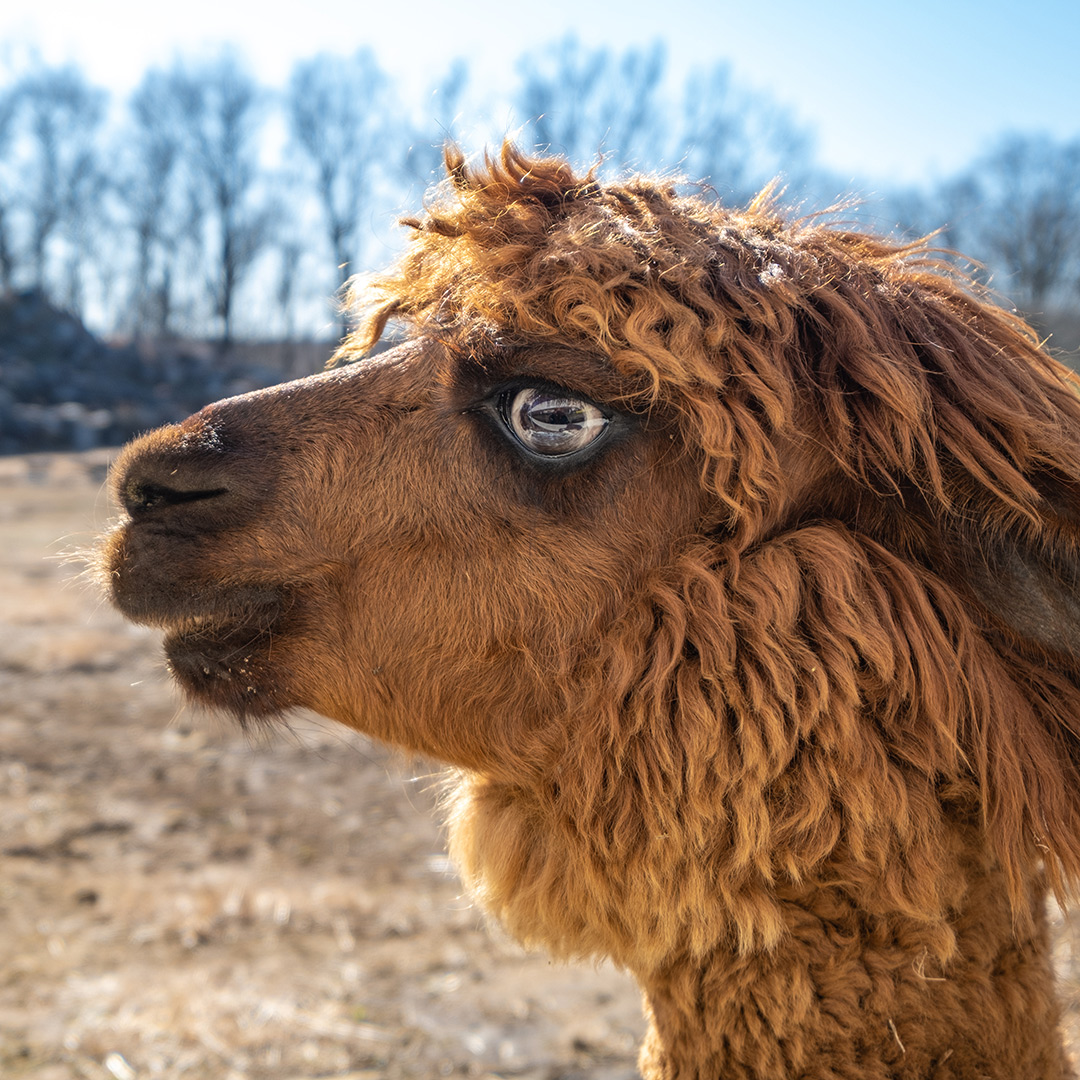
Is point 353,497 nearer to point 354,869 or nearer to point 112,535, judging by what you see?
point 112,535

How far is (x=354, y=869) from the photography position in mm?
4176

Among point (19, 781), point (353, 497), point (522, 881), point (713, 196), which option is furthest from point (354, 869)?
point (713, 196)

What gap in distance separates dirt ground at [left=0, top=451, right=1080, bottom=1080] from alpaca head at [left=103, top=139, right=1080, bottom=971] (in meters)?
0.41

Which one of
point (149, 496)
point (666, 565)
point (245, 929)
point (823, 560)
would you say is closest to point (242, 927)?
point (245, 929)

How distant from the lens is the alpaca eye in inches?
62.8

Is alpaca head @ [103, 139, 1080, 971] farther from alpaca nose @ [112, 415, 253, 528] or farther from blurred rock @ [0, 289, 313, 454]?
blurred rock @ [0, 289, 313, 454]

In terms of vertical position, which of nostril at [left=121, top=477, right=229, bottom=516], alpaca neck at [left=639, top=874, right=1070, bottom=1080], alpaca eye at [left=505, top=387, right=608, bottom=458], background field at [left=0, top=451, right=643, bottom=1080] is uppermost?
alpaca eye at [left=505, top=387, right=608, bottom=458]

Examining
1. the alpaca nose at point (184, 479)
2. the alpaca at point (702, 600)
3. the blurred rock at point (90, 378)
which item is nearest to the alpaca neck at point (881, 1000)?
the alpaca at point (702, 600)

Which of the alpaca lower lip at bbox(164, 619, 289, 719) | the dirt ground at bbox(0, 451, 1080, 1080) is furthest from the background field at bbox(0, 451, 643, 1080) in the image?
the alpaca lower lip at bbox(164, 619, 289, 719)

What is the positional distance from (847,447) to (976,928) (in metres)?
0.86

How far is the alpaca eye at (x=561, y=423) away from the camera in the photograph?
5.24 ft

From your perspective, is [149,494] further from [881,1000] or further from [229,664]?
[881,1000]

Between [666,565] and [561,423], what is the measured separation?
1.07 feet

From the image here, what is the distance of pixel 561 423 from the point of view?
160cm
